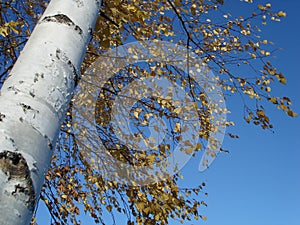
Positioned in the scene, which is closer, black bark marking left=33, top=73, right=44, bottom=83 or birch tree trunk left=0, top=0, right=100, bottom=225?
birch tree trunk left=0, top=0, right=100, bottom=225

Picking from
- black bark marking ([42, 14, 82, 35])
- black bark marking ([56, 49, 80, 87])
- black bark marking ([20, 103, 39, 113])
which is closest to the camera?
black bark marking ([20, 103, 39, 113])

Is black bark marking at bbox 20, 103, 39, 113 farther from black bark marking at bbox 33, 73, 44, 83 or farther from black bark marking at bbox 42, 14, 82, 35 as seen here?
black bark marking at bbox 42, 14, 82, 35

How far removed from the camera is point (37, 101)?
3.36ft

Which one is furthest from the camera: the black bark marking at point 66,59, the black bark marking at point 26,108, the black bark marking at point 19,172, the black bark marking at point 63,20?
the black bark marking at point 63,20

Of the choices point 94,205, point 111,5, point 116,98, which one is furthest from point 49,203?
point 111,5

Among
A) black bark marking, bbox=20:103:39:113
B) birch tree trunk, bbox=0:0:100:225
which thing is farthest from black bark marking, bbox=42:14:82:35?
black bark marking, bbox=20:103:39:113

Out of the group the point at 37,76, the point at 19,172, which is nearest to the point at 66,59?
the point at 37,76

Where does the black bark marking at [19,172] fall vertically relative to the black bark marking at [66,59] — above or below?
below

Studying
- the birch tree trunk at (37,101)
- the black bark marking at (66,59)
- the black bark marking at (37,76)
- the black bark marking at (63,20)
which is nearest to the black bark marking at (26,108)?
the birch tree trunk at (37,101)

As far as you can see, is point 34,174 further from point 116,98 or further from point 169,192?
point 116,98

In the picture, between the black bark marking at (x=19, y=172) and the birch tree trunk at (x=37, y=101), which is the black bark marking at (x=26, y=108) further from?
the black bark marking at (x=19, y=172)

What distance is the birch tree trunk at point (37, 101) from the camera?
862mm

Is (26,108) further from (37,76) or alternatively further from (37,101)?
(37,76)

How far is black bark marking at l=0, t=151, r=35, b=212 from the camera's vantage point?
33.9 inches
